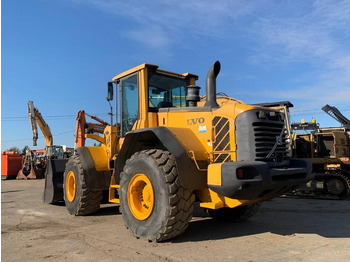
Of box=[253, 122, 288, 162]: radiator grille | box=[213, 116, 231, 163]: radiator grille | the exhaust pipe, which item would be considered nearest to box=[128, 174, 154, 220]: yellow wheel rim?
box=[213, 116, 231, 163]: radiator grille

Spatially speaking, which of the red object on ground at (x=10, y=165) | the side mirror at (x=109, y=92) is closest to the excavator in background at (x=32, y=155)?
the red object on ground at (x=10, y=165)

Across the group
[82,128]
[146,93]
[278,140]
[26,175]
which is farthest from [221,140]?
[26,175]

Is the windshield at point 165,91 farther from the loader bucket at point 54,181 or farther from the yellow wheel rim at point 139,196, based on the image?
the loader bucket at point 54,181

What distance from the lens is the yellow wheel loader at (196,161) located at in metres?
4.57

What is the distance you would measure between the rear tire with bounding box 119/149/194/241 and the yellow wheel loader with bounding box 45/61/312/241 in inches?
0.5

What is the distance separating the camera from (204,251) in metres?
4.46

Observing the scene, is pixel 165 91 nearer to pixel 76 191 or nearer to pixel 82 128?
pixel 76 191

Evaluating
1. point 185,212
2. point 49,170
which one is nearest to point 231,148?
point 185,212

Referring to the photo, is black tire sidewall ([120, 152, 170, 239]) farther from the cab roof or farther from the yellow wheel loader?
the cab roof

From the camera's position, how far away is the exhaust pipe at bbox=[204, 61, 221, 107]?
18.0 feet

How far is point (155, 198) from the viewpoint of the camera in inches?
194

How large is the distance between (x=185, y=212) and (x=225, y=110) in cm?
166

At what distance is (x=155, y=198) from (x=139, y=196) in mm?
636

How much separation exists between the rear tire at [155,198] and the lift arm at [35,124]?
71.3 ft
